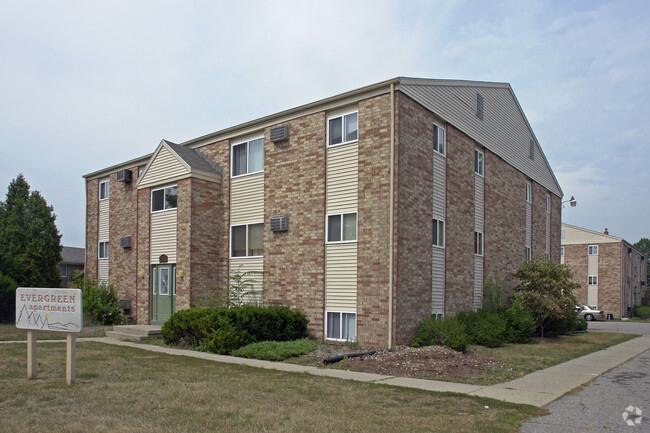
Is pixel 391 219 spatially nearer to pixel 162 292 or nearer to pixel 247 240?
Answer: pixel 247 240

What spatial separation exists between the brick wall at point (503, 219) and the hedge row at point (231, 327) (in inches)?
322

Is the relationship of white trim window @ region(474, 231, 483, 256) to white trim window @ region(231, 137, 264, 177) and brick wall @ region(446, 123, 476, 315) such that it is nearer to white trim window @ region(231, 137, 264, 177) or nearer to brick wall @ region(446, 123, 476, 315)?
brick wall @ region(446, 123, 476, 315)

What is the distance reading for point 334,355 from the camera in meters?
13.0

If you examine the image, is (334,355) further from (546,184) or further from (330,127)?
(546,184)

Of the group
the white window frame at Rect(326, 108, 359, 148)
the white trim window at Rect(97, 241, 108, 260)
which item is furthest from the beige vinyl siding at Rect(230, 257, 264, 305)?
the white trim window at Rect(97, 241, 108, 260)

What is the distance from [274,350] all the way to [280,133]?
6.80 meters

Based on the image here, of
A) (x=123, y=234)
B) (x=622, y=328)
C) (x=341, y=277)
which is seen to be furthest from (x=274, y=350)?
(x=622, y=328)

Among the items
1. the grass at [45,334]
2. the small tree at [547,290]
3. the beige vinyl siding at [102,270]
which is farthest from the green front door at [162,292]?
the small tree at [547,290]

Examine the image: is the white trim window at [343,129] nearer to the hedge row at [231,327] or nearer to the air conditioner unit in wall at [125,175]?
the hedge row at [231,327]

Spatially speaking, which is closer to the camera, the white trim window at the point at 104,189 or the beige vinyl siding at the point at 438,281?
the beige vinyl siding at the point at 438,281

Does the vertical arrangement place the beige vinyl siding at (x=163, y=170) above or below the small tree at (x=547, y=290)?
above

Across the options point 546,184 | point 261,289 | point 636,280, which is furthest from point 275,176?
point 636,280

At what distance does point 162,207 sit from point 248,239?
155 inches

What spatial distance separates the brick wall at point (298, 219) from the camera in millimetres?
15445
